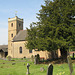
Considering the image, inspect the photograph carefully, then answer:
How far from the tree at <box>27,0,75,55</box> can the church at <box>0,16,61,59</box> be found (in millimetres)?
14055

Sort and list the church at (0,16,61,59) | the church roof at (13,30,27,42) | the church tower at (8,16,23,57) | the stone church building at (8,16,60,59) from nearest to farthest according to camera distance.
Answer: the church at (0,16,61,59) → the stone church building at (8,16,60,59) → the church roof at (13,30,27,42) → the church tower at (8,16,23,57)

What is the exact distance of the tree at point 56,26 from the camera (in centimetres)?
1667

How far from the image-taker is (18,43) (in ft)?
121

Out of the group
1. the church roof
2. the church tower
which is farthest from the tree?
the church tower

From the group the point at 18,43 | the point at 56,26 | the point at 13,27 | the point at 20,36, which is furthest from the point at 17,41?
the point at 56,26

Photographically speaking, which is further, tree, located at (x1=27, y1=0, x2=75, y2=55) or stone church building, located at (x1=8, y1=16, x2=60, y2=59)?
stone church building, located at (x1=8, y1=16, x2=60, y2=59)

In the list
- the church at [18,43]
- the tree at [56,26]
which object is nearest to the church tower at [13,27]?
the church at [18,43]

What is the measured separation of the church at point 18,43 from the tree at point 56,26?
14.1 meters

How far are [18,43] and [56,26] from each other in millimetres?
21765

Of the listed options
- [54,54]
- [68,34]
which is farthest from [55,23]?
[54,54]

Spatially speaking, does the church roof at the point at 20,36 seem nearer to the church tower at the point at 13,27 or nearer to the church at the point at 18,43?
the church at the point at 18,43

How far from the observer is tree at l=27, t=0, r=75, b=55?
16.7 m

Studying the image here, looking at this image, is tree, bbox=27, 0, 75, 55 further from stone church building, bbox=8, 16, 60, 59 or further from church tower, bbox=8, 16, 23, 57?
church tower, bbox=8, 16, 23, 57

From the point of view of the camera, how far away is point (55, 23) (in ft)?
58.3
